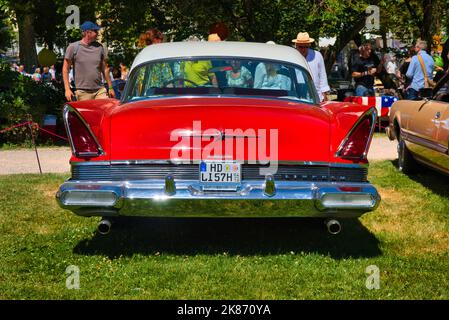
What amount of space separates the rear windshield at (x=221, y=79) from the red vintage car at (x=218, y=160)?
0.59 m

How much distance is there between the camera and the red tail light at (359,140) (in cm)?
530

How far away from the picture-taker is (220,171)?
201 inches

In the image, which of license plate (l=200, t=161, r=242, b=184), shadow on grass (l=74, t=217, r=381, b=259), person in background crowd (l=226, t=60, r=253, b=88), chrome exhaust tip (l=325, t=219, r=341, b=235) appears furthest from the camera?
person in background crowd (l=226, t=60, r=253, b=88)

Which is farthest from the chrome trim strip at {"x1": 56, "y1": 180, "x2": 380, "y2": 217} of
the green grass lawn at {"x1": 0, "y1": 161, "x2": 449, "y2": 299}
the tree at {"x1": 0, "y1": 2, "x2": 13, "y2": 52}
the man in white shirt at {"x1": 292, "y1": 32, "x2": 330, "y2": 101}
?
the tree at {"x1": 0, "y1": 2, "x2": 13, "y2": 52}

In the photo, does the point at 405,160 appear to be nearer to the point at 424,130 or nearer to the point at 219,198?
the point at 424,130

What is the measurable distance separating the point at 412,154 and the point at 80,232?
4528mm

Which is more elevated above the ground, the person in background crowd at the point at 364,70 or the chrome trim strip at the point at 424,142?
the chrome trim strip at the point at 424,142

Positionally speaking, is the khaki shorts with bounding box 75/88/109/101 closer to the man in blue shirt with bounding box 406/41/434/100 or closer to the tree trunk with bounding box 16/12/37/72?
the man in blue shirt with bounding box 406/41/434/100

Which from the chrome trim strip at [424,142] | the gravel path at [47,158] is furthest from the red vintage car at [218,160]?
the gravel path at [47,158]

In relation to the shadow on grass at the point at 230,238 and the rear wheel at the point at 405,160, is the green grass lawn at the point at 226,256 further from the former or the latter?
the rear wheel at the point at 405,160

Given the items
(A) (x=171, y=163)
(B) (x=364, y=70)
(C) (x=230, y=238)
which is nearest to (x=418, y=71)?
(B) (x=364, y=70)

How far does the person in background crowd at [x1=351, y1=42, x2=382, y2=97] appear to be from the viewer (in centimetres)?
1527

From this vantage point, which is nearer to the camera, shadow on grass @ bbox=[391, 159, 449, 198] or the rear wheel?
shadow on grass @ bbox=[391, 159, 449, 198]
